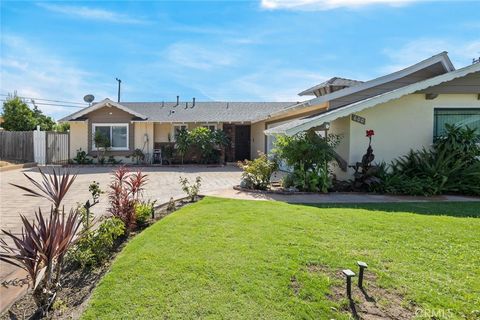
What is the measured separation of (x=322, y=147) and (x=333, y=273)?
6.79 m

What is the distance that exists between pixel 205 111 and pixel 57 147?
10.3 metres

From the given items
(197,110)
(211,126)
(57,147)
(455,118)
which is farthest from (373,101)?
(57,147)

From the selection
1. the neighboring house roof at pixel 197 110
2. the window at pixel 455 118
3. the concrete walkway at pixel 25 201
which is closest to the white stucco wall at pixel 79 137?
the neighboring house roof at pixel 197 110

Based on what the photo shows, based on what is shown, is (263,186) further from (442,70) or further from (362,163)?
(442,70)

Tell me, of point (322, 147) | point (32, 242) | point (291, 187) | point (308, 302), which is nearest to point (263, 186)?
point (291, 187)

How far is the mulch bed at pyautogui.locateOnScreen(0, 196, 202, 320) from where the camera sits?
3.38 metres

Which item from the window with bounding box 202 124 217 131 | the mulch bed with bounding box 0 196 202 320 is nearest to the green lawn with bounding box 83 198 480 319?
the mulch bed with bounding box 0 196 202 320

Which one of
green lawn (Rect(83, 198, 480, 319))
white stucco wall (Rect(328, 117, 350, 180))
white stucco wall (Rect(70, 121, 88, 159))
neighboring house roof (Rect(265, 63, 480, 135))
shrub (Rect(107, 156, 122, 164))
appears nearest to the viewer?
green lawn (Rect(83, 198, 480, 319))

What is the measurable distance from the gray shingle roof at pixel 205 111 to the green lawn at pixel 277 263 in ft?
50.0

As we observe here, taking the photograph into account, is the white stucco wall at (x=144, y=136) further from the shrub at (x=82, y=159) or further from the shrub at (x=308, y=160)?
the shrub at (x=308, y=160)

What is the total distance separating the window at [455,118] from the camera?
11.4 meters

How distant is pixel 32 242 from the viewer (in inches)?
126

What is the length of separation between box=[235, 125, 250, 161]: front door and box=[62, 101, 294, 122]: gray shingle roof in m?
1.13

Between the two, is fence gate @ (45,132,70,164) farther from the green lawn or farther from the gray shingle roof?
the green lawn
